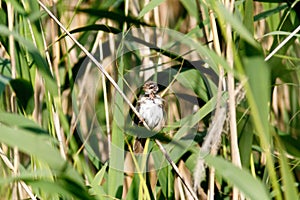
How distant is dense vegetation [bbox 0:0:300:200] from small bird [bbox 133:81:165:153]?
1.1 inches

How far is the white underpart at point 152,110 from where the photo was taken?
5.87 ft

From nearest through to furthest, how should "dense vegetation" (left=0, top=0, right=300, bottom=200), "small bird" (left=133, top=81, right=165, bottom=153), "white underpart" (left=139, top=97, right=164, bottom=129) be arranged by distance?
"dense vegetation" (left=0, top=0, right=300, bottom=200), "small bird" (left=133, top=81, right=165, bottom=153), "white underpart" (left=139, top=97, right=164, bottom=129)

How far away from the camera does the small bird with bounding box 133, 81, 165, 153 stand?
168 cm

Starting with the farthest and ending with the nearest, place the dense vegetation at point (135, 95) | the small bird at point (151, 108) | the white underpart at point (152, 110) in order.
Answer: the white underpart at point (152, 110)
the small bird at point (151, 108)
the dense vegetation at point (135, 95)

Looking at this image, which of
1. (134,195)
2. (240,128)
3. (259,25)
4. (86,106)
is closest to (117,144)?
(134,195)

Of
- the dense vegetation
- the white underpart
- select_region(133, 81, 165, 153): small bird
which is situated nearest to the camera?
the dense vegetation

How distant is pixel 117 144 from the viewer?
146 centimetres

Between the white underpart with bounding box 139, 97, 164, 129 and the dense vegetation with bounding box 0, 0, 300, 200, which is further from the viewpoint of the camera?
the white underpart with bounding box 139, 97, 164, 129

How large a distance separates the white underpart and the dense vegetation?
0.03 meters

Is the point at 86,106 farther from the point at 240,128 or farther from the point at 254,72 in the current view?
the point at 254,72

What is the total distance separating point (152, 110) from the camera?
1.86m

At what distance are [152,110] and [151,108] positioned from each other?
0.02 metres

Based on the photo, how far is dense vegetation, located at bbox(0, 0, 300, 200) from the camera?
4.25 feet

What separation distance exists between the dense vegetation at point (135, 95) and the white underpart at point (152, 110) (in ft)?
0.09
